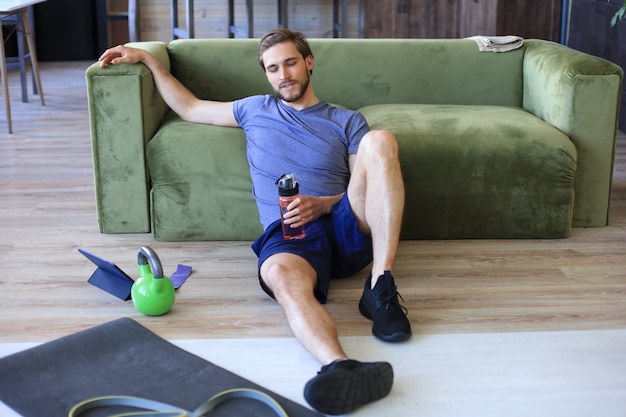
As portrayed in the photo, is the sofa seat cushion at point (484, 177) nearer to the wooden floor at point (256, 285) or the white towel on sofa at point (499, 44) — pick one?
the wooden floor at point (256, 285)

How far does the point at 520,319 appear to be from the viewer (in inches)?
102

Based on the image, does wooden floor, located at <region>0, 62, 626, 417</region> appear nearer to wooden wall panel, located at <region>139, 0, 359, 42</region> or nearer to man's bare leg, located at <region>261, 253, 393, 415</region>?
man's bare leg, located at <region>261, 253, 393, 415</region>

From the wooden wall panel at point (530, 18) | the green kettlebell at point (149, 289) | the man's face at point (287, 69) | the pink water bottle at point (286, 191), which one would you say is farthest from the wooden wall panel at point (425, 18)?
the green kettlebell at point (149, 289)

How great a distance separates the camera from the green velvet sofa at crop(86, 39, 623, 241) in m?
3.17

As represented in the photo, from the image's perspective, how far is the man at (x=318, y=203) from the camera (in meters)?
2.23

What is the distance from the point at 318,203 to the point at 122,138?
0.90 m

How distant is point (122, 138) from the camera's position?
3201 mm

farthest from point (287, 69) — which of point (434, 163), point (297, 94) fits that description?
point (434, 163)

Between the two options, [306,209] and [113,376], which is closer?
[113,376]

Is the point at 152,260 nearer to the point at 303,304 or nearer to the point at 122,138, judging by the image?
the point at 303,304

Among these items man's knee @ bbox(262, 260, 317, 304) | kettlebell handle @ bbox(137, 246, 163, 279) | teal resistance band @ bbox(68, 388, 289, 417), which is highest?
kettlebell handle @ bbox(137, 246, 163, 279)

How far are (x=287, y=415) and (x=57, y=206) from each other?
6.61ft

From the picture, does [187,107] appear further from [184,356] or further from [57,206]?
[184,356]

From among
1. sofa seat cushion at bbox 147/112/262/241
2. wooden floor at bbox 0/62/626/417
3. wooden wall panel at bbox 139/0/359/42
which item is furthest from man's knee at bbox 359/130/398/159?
wooden wall panel at bbox 139/0/359/42
